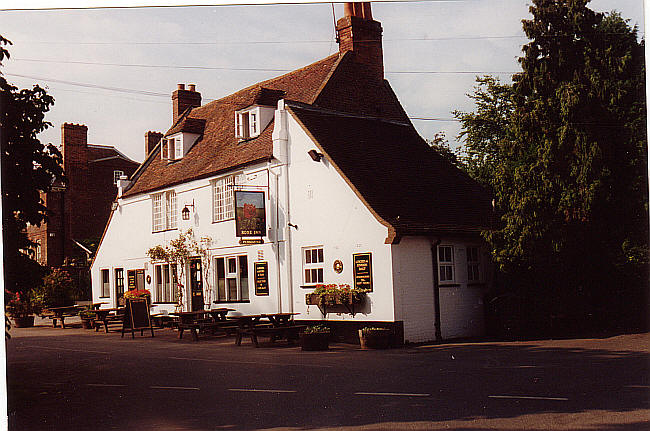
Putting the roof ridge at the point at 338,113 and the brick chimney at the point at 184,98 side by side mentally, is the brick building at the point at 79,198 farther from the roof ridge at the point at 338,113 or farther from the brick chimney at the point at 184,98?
the roof ridge at the point at 338,113

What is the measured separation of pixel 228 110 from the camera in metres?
19.0

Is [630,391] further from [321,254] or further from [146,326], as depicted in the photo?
[146,326]

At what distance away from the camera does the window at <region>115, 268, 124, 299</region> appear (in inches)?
615

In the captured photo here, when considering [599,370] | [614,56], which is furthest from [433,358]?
[614,56]

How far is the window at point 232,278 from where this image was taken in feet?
54.7

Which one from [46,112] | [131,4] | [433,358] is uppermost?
[131,4]

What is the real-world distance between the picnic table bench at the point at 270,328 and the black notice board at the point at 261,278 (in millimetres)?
956

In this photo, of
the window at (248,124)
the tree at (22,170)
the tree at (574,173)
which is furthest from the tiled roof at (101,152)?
the tree at (574,173)

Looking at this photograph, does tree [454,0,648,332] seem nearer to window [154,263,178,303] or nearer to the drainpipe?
the drainpipe

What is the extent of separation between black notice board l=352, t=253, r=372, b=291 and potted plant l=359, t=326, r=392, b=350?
3.74 ft

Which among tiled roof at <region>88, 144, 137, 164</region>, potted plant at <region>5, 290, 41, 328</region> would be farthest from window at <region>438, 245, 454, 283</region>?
potted plant at <region>5, 290, 41, 328</region>

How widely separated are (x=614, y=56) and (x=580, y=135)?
185 cm

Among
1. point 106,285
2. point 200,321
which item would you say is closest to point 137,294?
point 106,285

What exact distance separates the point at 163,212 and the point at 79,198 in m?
2.30
